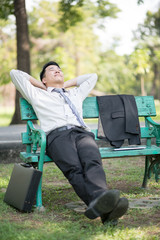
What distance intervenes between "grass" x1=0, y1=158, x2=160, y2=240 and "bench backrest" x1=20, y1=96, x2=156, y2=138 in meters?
0.83

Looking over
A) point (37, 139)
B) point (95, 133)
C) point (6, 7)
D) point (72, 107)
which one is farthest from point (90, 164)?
point (6, 7)

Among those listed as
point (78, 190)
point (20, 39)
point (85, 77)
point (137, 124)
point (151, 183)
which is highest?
point (20, 39)

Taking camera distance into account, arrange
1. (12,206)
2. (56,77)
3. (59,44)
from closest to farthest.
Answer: (12,206) < (56,77) < (59,44)

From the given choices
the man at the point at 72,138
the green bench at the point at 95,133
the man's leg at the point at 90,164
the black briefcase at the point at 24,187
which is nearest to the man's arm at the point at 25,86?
the man at the point at 72,138

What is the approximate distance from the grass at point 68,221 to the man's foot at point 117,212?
64mm

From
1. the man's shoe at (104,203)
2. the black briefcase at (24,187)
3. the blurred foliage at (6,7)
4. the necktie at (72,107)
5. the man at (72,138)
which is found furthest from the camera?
the blurred foliage at (6,7)

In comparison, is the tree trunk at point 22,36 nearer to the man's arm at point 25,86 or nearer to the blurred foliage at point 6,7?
the blurred foliage at point 6,7

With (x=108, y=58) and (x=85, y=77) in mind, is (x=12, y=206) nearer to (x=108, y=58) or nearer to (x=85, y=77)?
(x=85, y=77)

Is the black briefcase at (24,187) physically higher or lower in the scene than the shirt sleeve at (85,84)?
lower

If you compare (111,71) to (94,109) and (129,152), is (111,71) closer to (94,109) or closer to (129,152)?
(94,109)

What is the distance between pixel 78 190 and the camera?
331cm

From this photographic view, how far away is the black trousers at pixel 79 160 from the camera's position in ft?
10.5

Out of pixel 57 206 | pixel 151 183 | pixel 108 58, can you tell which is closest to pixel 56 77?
pixel 57 206

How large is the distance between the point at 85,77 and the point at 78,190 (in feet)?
5.91
